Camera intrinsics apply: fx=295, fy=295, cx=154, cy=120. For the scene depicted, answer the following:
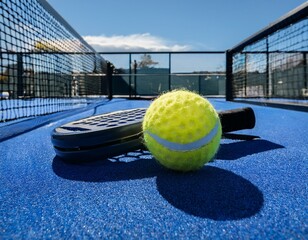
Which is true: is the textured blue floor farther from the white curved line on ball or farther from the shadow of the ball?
the white curved line on ball

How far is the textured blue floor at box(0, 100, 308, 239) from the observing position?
0.67 meters

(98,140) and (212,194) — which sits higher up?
(98,140)

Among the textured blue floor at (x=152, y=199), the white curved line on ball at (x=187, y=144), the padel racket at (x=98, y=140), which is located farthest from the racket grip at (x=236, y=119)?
the white curved line on ball at (x=187, y=144)

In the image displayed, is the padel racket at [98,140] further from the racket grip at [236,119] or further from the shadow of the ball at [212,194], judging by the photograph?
the racket grip at [236,119]

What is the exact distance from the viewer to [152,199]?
85 cm

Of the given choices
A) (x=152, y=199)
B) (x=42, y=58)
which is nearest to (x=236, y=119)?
(x=152, y=199)

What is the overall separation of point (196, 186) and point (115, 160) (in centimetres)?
48

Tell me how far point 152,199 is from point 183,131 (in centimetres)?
25

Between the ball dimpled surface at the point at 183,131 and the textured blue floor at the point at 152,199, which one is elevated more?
the ball dimpled surface at the point at 183,131

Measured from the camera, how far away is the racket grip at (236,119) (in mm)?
1671

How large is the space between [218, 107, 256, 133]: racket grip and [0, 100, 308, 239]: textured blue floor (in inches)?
11.6

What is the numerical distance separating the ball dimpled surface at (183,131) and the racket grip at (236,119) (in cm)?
61

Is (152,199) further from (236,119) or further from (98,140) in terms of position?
(236,119)

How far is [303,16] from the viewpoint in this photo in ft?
9.96
